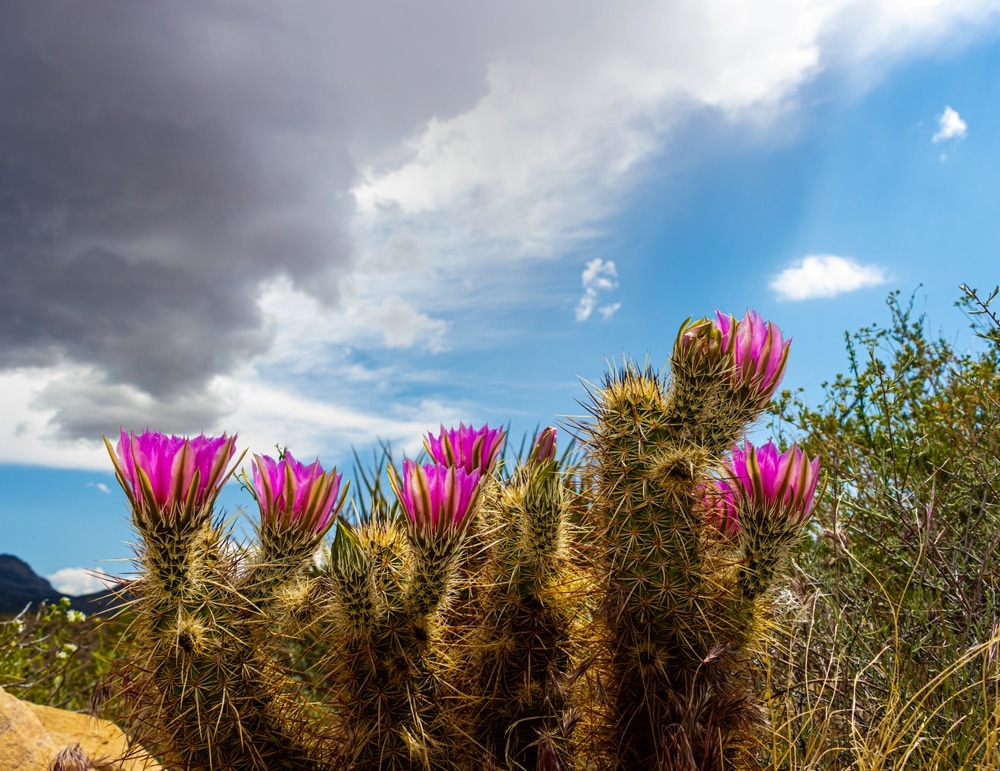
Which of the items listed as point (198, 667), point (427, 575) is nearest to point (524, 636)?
point (427, 575)

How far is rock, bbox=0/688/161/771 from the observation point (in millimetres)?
3504

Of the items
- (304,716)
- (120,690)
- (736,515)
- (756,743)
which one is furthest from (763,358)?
(120,690)

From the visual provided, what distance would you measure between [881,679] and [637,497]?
208cm

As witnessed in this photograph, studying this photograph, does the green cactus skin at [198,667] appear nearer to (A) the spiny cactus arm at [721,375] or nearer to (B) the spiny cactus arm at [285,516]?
(B) the spiny cactus arm at [285,516]

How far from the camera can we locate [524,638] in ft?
9.16

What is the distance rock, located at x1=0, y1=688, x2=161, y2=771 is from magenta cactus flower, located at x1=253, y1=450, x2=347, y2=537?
1.09m

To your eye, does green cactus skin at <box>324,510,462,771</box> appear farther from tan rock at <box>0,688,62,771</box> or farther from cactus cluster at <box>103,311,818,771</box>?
tan rock at <box>0,688,62,771</box>

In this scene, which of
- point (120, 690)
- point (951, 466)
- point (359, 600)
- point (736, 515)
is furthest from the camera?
Answer: point (951, 466)

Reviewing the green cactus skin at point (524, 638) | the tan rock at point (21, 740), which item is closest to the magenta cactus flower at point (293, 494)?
the green cactus skin at point (524, 638)

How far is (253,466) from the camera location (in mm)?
2826

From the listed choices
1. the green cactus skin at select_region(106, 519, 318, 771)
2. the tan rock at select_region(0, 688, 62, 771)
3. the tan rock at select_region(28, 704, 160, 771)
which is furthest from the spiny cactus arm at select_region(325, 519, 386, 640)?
the tan rock at select_region(28, 704, 160, 771)

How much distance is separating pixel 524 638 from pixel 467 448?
0.77 meters

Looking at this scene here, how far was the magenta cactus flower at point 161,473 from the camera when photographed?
2.63 meters

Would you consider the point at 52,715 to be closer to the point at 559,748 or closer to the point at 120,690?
the point at 120,690
